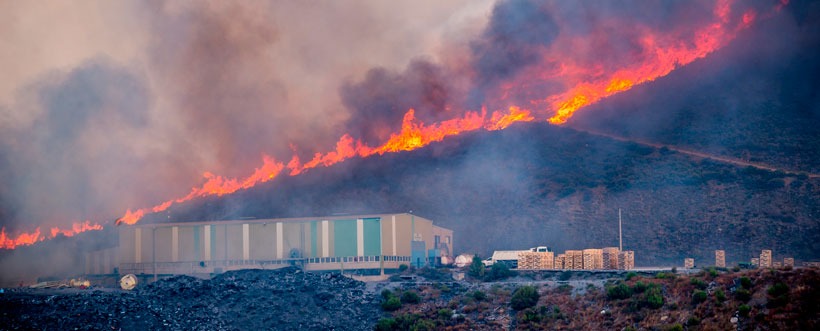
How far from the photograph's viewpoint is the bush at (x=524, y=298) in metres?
55.0

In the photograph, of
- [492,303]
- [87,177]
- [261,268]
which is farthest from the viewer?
[87,177]

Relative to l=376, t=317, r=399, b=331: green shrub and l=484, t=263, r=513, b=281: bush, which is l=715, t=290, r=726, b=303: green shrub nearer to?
l=376, t=317, r=399, b=331: green shrub

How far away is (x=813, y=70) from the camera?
115 m

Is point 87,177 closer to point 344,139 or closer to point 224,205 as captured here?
point 224,205

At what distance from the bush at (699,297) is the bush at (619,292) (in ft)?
16.0

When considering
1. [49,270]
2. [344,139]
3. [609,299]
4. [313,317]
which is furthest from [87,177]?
[609,299]

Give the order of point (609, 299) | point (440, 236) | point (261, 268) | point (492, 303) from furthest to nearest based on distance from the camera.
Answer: point (440, 236) < point (261, 268) < point (492, 303) < point (609, 299)

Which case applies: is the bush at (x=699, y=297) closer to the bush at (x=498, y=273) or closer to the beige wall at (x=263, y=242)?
the bush at (x=498, y=273)

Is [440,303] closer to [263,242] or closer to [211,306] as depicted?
[211,306]

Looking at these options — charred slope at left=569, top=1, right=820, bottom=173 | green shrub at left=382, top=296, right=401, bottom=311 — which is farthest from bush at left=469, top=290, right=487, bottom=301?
charred slope at left=569, top=1, right=820, bottom=173

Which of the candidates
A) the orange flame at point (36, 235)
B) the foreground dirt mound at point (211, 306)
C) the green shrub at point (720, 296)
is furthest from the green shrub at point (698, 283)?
the orange flame at point (36, 235)

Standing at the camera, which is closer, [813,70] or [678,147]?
[678,147]

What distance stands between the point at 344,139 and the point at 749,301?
74.5 metres

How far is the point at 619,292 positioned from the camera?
52375 millimetres
